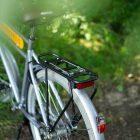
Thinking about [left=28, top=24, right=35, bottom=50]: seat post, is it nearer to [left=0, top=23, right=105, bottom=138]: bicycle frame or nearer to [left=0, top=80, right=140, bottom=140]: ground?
[left=0, top=23, right=105, bottom=138]: bicycle frame

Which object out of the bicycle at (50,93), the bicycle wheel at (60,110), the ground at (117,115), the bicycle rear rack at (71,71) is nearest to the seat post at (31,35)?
the bicycle at (50,93)

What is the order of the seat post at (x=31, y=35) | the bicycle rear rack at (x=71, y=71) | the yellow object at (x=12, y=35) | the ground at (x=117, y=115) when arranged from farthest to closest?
the ground at (x=117, y=115) → the yellow object at (x=12, y=35) → the seat post at (x=31, y=35) → the bicycle rear rack at (x=71, y=71)

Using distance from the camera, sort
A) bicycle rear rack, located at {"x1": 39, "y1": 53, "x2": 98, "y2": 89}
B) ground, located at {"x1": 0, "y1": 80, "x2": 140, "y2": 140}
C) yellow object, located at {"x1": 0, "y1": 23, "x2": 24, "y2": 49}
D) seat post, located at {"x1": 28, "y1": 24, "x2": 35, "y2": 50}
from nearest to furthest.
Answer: bicycle rear rack, located at {"x1": 39, "y1": 53, "x2": 98, "y2": 89} → seat post, located at {"x1": 28, "y1": 24, "x2": 35, "y2": 50} → yellow object, located at {"x1": 0, "y1": 23, "x2": 24, "y2": 49} → ground, located at {"x1": 0, "y1": 80, "x2": 140, "y2": 140}

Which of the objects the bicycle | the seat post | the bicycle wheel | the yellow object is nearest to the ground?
the bicycle

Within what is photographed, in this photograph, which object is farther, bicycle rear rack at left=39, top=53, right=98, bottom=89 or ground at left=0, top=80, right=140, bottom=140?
ground at left=0, top=80, right=140, bottom=140

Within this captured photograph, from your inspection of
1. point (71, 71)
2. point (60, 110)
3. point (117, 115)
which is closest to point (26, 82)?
point (60, 110)

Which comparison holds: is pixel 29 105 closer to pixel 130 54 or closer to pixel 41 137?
pixel 41 137

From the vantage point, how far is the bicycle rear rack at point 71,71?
12.8 ft

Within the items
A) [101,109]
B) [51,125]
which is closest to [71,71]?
[51,125]

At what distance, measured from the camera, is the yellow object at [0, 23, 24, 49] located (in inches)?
183

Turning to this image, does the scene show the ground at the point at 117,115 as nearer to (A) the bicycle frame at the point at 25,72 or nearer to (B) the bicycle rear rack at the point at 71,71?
(A) the bicycle frame at the point at 25,72

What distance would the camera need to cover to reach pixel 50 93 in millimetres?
4617

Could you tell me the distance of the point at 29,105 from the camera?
190 inches

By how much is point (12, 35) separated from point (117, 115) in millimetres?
2059
